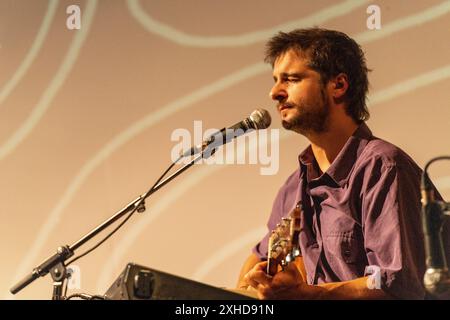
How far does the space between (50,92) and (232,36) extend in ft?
2.54

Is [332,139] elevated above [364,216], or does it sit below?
above

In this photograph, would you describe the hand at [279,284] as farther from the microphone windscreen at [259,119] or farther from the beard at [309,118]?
the beard at [309,118]

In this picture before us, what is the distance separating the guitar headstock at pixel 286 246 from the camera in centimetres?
163

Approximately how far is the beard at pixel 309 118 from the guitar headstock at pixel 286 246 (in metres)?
0.46

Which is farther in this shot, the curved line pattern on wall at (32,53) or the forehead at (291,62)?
the curved line pattern on wall at (32,53)

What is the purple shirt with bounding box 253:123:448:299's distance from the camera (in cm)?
169

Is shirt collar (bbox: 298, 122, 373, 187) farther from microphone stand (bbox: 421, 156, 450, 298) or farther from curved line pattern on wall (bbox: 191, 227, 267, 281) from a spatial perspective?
microphone stand (bbox: 421, 156, 450, 298)

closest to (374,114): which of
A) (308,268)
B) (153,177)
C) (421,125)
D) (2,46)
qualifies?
(421,125)

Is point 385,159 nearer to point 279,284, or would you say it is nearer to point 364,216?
point 364,216

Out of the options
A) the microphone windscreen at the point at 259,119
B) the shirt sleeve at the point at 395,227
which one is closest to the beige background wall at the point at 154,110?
the shirt sleeve at the point at 395,227

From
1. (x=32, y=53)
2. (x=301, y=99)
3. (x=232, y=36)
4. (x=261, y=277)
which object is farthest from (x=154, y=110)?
(x=261, y=277)

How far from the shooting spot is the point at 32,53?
2.82m

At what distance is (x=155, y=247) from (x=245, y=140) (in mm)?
514

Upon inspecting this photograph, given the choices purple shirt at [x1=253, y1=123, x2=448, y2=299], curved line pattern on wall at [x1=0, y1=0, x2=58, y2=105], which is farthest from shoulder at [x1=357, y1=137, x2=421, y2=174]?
curved line pattern on wall at [x1=0, y1=0, x2=58, y2=105]
